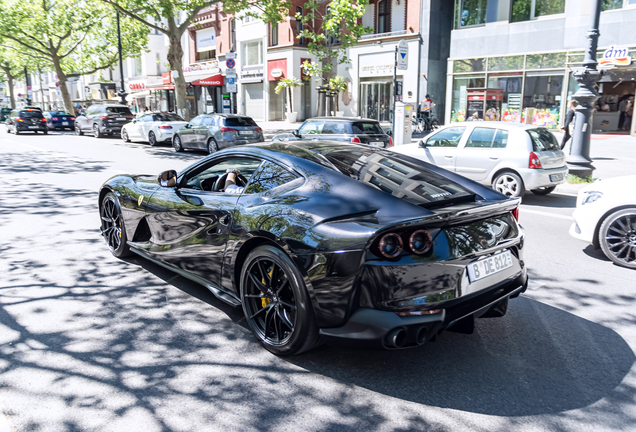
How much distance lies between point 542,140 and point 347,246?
774 centimetres

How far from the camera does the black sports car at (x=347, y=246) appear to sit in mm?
2928

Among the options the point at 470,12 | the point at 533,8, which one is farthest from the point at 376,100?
the point at 533,8

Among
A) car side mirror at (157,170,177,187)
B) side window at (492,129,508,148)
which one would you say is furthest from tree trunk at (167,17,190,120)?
car side mirror at (157,170,177,187)

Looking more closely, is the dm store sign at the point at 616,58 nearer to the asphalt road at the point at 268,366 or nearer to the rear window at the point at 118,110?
the asphalt road at the point at 268,366

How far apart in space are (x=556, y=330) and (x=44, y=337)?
3866 millimetres

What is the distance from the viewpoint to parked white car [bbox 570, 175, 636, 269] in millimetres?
A: 5500

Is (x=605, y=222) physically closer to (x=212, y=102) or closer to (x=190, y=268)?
(x=190, y=268)

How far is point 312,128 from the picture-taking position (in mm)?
14016

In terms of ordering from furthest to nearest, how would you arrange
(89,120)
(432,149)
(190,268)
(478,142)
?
(89,120) → (432,149) → (478,142) → (190,268)

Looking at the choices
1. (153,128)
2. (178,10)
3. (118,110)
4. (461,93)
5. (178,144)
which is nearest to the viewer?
(178,144)

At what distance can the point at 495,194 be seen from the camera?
3871 mm

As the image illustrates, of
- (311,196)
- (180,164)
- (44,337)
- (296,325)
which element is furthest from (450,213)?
(180,164)

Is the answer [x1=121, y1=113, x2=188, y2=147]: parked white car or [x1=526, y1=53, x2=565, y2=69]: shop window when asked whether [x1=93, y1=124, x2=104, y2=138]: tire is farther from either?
[x1=526, y1=53, x2=565, y2=69]: shop window

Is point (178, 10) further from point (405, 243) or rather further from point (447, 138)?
point (405, 243)
